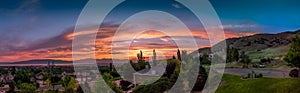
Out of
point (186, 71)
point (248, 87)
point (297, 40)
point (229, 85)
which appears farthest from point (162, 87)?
point (297, 40)

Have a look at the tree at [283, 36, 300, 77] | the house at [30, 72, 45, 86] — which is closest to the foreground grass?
the tree at [283, 36, 300, 77]

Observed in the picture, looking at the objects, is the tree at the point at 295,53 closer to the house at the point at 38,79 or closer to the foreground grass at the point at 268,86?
the foreground grass at the point at 268,86

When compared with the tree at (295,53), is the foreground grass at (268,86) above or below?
below

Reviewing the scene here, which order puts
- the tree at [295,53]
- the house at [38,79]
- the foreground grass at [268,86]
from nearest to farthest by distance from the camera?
the foreground grass at [268,86] → the tree at [295,53] → the house at [38,79]

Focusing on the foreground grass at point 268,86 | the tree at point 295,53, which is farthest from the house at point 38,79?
the tree at point 295,53

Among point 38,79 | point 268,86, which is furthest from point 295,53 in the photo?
point 38,79

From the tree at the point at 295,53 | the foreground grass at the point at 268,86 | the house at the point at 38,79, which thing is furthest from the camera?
the house at the point at 38,79

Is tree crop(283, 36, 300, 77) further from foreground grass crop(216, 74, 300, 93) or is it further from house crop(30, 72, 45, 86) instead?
house crop(30, 72, 45, 86)

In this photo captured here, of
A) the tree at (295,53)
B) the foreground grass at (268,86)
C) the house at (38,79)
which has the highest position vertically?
the tree at (295,53)

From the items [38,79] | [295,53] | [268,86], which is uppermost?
[295,53]

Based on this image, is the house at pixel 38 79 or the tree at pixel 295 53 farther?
the house at pixel 38 79

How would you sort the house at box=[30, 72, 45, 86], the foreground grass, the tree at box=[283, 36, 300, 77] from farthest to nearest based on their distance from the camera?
the house at box=[30, 72, 45, 86] < the tree at box=[283, 36, 300, 77] < the foreground grass

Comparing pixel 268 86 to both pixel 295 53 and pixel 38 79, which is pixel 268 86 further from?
pixel 38 79

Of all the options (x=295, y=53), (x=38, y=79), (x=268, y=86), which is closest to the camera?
(x=268, y=86)
